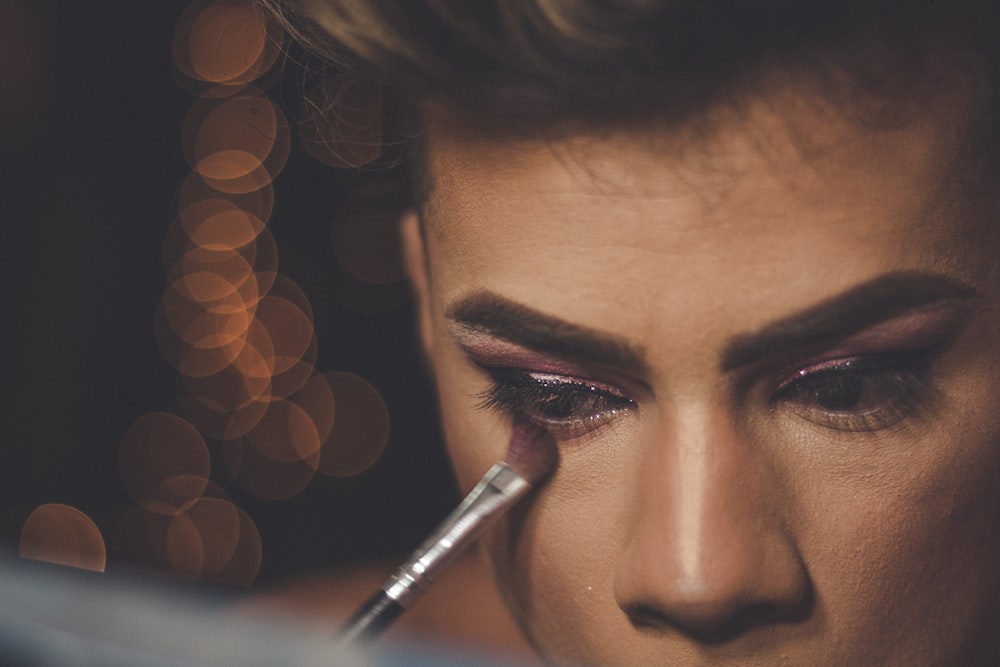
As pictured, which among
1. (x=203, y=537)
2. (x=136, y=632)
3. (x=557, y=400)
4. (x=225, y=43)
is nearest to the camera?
(x=136, y=632)

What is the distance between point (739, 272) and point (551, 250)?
0.37ft

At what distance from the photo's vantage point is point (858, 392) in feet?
2.10

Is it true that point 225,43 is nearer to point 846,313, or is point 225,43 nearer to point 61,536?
point 846,313

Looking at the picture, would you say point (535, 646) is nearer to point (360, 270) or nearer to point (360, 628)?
point (360, 628)

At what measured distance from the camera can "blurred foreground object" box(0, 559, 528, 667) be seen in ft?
1.14

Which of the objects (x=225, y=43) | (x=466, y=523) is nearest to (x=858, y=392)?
(x=466, y=523)

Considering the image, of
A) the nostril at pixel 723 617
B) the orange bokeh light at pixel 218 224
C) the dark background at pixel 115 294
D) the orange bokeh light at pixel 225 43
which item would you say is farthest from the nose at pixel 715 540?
the orange bokeh light at pixel 218 224

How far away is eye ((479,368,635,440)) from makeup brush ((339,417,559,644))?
1 centimetres

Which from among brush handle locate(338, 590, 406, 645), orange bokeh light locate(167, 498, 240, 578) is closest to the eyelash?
brush handle locate(338, 590, 406, 645)

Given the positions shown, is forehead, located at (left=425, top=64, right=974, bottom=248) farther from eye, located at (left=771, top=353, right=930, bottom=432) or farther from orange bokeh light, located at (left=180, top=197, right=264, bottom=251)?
orange bokeh light, located at (left=180, top=197, right=264, bottom=251)

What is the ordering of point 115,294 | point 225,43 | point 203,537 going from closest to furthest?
point 225,43 < point 115,294 < point 203,537

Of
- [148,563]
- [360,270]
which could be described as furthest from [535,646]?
[148,563]

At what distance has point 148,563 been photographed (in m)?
1.47

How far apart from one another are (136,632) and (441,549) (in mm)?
398
